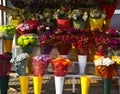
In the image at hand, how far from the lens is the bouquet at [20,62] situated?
18.8ft

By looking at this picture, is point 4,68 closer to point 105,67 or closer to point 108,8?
point 105,67

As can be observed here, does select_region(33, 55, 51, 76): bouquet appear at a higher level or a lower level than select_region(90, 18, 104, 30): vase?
lower

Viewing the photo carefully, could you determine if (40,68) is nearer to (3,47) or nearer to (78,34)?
(78,34)

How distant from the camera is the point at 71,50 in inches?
272

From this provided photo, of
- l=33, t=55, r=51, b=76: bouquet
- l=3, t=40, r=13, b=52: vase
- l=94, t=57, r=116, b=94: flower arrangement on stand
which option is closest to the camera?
l=94, t=57, r=116, b=94: flower arrangement on stand

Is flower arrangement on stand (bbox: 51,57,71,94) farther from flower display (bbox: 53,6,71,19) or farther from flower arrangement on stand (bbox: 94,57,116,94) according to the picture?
flower display (bbox: 53,6,71,19)

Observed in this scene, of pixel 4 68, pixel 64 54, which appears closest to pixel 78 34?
→ pixel 64 54

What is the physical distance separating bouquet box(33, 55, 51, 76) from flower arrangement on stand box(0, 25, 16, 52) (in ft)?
3.58

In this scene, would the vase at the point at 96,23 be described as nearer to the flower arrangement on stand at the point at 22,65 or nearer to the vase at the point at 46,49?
the vase at the point at 46,49

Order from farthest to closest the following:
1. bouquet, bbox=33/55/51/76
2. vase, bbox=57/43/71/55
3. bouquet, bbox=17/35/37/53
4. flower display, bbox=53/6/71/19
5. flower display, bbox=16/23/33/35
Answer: flower display, bbox=53/6/71/19
flower display, bbox=16/23/33/35
vase, bbox=57/43/71/55
bouquet, bbox=17/35/37/53
bouquet, bbox=33/55/51/76

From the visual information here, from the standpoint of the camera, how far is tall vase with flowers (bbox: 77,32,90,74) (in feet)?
20.1

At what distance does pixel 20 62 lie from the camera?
5.74 meters

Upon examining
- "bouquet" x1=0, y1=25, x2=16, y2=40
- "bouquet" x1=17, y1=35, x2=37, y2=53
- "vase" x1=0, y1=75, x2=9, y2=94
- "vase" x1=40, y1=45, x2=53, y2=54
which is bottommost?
"vase" x1=0, y1=75, x2=9, y2=94

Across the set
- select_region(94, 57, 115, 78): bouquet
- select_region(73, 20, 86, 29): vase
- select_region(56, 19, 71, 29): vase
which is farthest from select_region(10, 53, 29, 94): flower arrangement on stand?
select_region(73, 20, 86, 29): vase
